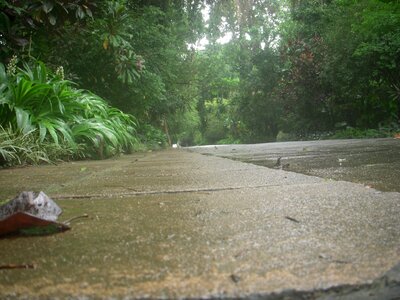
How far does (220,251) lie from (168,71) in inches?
271

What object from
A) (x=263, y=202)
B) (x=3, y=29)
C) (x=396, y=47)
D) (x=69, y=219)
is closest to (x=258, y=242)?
(x=263, y=202)

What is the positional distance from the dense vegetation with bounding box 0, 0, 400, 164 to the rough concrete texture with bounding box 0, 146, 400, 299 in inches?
94.3

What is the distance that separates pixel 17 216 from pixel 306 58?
14511 millimetres

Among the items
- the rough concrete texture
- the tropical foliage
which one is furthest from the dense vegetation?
the rough concrete texture

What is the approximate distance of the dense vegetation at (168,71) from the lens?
3.46 metres

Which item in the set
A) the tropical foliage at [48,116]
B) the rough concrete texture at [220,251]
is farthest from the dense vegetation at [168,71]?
the rough concrete texture at [220,251]

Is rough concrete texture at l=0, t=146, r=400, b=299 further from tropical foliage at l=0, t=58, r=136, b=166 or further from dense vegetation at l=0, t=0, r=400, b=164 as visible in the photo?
dense vegetation at l=0, t=0, r=400, b=164

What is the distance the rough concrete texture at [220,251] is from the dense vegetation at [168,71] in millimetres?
2396

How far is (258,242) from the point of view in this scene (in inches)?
27.1

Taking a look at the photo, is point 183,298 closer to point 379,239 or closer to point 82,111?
point 379,239

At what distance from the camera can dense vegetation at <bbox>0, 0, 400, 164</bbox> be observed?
3463mm

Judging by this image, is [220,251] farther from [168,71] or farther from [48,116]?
[168,71]

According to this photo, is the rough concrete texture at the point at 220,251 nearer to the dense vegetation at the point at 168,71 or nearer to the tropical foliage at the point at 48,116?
the tropical foliage at the point at 48,116

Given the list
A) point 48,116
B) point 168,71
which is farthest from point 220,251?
point 168,71
